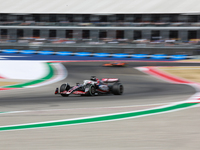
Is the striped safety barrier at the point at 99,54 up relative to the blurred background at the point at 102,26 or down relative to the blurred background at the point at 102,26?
down

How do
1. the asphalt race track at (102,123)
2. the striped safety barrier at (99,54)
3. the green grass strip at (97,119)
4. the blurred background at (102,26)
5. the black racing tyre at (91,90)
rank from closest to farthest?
the asphalt race track at (102,123), the green grass strip at (97,119), the black racing tyre at (91,90), the striped safety barrier at (99,54), the blurred background at (102,26)

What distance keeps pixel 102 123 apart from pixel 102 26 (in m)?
38.5

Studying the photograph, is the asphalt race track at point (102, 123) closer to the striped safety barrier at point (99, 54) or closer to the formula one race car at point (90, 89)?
the formula one race car at point (90, 89)

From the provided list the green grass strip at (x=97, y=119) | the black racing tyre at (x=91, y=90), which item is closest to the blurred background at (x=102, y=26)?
the black racing tyre at (x=91, y=90)

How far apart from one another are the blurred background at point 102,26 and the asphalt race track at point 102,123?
25.8 metres

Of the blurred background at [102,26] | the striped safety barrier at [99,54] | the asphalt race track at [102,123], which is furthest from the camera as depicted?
the blurred background at [102,26]

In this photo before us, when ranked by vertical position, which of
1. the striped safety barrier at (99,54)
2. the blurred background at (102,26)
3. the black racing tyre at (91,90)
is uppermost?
the blurred background at (102,26)

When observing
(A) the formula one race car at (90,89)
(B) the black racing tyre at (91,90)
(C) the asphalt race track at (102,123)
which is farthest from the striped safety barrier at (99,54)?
(B) the black racing tyre at (91,90)

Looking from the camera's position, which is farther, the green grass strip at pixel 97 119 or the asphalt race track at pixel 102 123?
the green grass strip at pixel 97 119

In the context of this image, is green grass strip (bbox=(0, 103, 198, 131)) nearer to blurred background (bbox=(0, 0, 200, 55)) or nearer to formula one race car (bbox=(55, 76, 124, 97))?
formula one race car (bbox=(55, 76, 124, 97))

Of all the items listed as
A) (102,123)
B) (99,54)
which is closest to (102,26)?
(99,54)

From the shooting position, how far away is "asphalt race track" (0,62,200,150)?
671 centimetres

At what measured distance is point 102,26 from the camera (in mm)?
46375

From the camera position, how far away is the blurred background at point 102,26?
136ft
